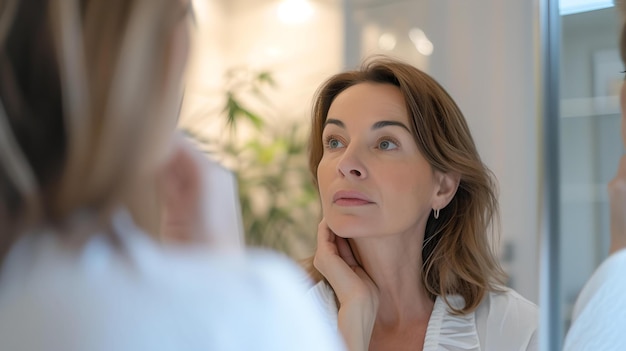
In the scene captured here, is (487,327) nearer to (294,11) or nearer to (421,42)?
(421,42)

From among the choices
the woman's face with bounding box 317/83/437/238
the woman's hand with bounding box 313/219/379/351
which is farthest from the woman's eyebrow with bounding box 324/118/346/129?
the woman's hand with bounding box 313/219/379/351

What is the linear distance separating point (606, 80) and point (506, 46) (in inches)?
24.8

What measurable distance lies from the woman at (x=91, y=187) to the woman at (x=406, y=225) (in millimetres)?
→ 413

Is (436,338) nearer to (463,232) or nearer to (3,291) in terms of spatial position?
(463,232)

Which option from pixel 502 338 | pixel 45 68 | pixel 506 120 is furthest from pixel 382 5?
pixel 45 68

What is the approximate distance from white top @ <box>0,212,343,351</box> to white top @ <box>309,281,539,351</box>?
421 mm

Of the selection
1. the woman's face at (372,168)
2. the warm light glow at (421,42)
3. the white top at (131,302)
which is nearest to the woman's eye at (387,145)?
the woman's face at (372,168)

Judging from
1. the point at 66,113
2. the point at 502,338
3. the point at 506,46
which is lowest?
the point at 502,338

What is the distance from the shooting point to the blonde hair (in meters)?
0.33

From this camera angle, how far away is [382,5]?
A: 58.0 inches

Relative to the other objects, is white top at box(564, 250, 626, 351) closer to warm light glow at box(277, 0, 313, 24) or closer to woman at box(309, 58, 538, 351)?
woman at box(309, 58, 538, 351)

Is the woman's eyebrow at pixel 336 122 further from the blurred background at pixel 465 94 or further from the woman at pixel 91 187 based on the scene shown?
the woman at pixel 91 187

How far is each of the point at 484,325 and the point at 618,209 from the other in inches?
9.3

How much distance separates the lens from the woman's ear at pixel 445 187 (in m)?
0.83
